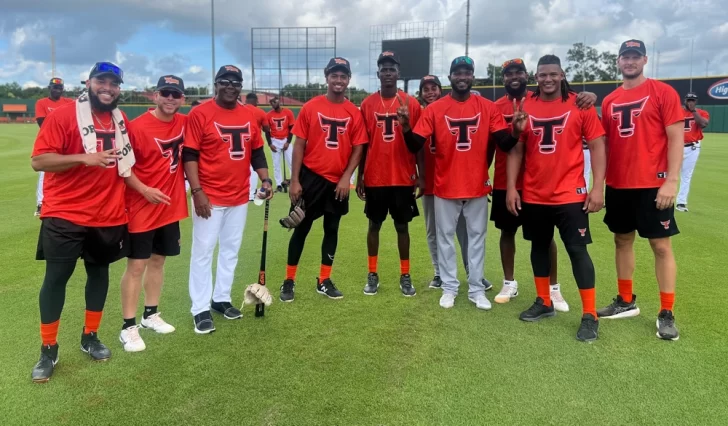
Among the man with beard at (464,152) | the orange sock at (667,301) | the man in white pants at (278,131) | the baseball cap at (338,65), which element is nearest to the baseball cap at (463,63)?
the man with beard at (464,152)

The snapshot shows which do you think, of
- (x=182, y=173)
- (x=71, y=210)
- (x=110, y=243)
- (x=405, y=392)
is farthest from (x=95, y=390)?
(x=405, y=392)

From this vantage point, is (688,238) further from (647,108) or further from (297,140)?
(297,140)

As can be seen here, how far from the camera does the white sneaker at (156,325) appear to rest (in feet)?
13.8

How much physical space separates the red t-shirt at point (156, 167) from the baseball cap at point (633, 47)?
392 cm

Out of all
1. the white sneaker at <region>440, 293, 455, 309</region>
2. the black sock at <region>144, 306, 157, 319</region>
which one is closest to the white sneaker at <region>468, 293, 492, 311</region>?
the white sneaker at <region>440, 293, 455, 309</region>

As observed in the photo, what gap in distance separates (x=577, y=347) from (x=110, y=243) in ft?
12.4

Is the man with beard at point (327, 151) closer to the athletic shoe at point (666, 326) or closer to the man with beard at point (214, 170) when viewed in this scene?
the man with beard at point (214, 170)

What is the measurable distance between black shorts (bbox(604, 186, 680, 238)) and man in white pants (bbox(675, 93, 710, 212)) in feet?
22.6

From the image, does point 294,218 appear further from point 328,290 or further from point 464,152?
point 464,152

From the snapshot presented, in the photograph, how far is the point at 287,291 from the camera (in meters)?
5.09

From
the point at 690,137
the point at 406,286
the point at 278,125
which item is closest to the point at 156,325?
the point at 406,286

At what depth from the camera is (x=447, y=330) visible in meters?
4.29

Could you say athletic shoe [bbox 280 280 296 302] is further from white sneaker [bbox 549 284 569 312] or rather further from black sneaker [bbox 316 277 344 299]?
white sneaker [bbox 549 284 569 312]

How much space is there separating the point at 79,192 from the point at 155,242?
86cm
